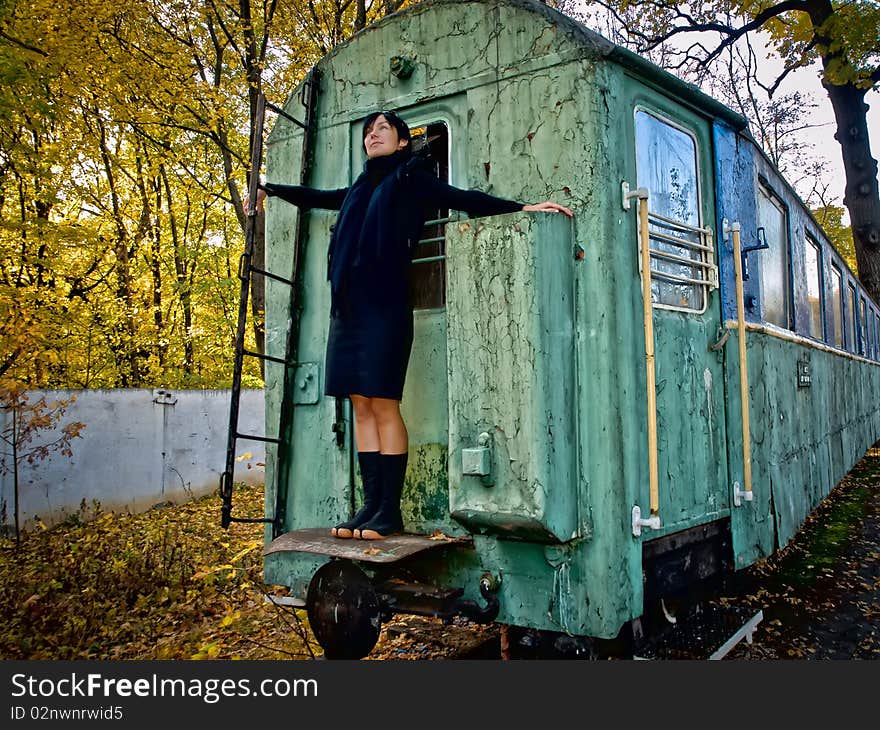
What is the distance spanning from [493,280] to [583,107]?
91 centimetres

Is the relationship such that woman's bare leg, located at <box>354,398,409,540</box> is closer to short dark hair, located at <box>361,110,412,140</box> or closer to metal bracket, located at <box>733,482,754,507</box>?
short dark hair, located at <box>361,110,412,140</box>

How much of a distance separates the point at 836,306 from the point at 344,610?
26.8 feet

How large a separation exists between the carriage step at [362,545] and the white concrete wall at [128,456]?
14.7ft

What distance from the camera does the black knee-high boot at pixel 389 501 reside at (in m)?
3.34

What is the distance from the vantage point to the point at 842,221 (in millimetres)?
24812

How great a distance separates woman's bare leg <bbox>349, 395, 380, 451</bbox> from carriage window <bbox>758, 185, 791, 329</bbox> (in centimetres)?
277

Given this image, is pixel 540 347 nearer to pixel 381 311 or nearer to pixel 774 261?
pixel 381 311

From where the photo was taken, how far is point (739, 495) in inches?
154

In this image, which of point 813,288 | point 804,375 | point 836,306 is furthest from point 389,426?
point 836,306

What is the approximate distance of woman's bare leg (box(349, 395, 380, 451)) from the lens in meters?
3.48

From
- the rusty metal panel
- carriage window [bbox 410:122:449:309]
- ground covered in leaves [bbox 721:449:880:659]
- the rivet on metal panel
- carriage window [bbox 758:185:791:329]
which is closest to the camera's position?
the rusty metal panel

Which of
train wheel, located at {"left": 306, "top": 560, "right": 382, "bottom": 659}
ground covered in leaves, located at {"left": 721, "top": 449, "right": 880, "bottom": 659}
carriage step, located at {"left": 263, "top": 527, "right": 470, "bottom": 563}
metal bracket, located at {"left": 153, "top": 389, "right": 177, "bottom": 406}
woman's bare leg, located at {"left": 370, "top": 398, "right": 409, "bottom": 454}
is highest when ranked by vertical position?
metal bracket, located at {"left": 153, "top": 389, "right": 177, "bottom": 406}

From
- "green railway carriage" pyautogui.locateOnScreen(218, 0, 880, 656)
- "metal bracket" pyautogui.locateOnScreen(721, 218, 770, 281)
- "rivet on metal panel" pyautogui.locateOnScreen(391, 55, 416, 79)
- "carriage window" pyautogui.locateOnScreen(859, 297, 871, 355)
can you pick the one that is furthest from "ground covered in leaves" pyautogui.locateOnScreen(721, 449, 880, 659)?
"carriage window" pyautogui.locateOnScreen(859, 297, 871, 355)

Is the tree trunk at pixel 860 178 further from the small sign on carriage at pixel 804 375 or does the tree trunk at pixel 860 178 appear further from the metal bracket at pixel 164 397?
the metal bracket at pixel 164 397
